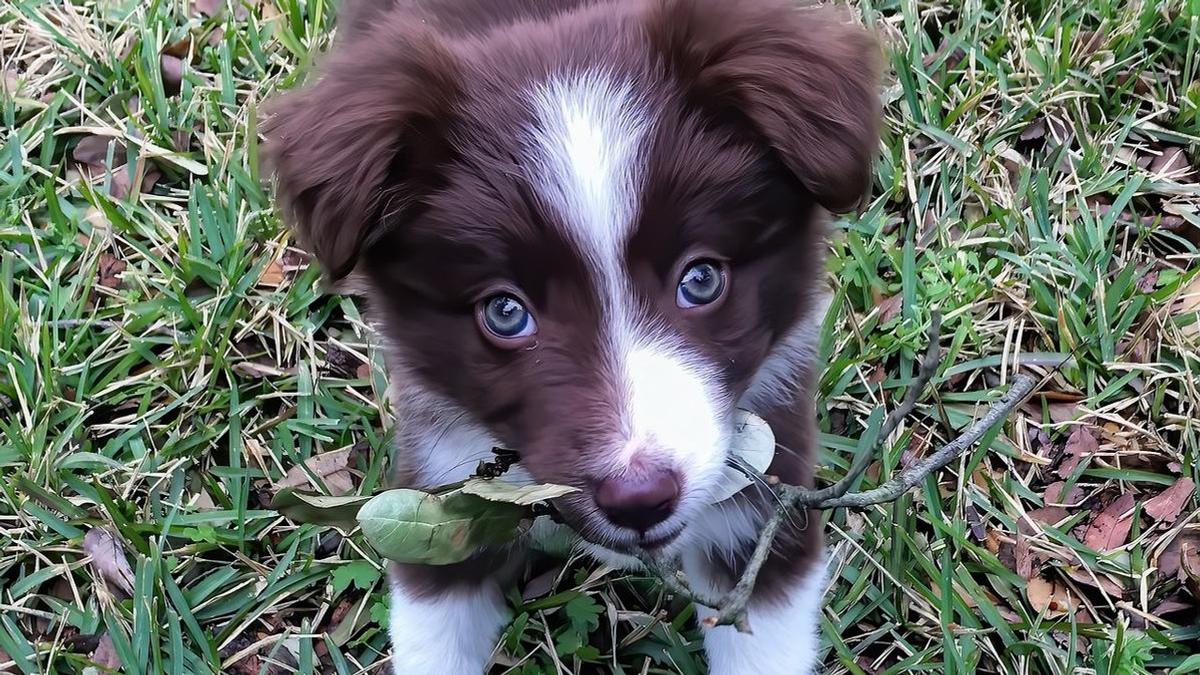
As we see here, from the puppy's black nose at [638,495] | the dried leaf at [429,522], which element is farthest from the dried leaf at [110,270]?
the puppy's black nose at [638,495]

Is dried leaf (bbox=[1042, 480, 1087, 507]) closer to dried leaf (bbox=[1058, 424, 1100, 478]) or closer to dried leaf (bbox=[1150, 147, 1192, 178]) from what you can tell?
dried leaf (bbox=[1058, 424, 1100, 478])

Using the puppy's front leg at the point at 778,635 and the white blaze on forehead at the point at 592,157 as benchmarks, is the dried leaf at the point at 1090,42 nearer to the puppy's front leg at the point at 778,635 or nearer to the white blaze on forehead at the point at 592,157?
the puppy's front leg at the point at 778,635

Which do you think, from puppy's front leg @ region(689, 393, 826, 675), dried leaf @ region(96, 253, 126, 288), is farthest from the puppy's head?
dried leaf @ region(96, 253, 126, 288)

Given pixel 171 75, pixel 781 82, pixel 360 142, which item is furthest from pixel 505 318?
pixel 171 75

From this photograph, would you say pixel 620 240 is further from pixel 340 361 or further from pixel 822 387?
pixel 340 361

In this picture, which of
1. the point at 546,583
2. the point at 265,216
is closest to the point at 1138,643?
the point at 546,583

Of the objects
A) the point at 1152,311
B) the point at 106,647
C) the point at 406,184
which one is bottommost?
the point at 106,647

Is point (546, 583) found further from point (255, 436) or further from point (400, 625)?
point (255, 436)
